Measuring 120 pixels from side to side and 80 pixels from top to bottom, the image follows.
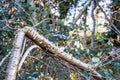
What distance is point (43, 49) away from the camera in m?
1.21

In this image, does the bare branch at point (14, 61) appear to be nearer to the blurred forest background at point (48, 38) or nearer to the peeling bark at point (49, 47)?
the peeling bark at point (49, 47)

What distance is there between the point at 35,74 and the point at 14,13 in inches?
29.9

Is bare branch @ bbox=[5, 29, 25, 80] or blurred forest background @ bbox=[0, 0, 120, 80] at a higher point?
blurred forest background @ bbox=[0, 0, 120, 80]

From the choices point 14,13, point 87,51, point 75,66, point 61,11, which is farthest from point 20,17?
point 61,11

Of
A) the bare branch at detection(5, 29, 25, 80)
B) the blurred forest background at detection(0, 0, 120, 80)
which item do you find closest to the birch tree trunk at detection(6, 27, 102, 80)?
the bare branch at detection(5, 29, 25, 80)

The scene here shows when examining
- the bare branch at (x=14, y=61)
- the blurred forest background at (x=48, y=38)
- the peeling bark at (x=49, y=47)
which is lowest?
the bare branch at (x=14, y=61)

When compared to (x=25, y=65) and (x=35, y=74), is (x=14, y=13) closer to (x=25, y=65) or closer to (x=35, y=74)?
(x=25, y=65)

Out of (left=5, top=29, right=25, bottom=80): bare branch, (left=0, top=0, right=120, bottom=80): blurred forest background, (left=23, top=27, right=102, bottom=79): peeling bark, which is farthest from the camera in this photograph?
(left=0, top=0, right=120, bottom=80): blurred forest background

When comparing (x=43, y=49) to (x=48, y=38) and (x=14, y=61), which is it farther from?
(x=48, y=38)

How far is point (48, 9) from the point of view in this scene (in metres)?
2.30

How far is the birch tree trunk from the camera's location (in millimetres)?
930

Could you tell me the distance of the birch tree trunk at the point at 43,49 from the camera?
3.05 ft

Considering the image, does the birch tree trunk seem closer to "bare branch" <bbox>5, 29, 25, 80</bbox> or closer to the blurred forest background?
"bare branch" <bbox>5, 29, 25, 80</bbox>

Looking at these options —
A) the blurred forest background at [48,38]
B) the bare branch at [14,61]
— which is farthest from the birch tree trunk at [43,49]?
the blurred forest background at [48,38]
